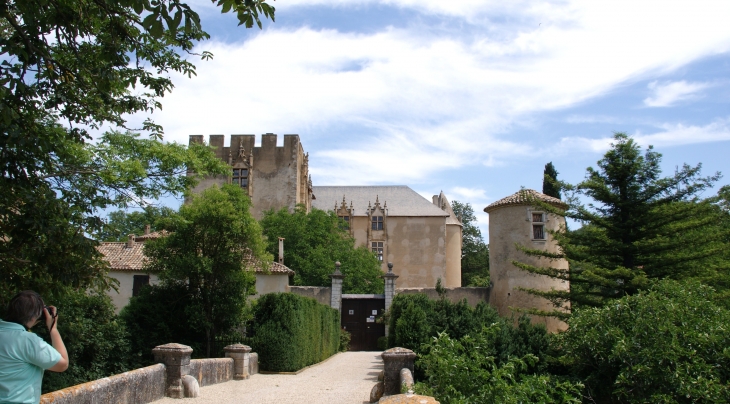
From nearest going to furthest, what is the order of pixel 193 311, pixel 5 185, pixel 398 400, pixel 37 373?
pixel 37 373, pixel 398 400, pixel 5 185, pixel 193 311

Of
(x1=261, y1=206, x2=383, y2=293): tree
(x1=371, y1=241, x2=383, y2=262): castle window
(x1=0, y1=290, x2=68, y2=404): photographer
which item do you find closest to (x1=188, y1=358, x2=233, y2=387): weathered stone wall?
(x1=0, y1=290, x2=68, y2=404): photographer

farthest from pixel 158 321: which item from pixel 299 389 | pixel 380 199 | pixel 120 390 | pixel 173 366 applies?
pixel 380 199

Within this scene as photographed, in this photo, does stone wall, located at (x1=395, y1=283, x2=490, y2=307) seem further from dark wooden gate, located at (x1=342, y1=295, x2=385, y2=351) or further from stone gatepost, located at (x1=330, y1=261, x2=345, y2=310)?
stone gatepost, located at (x1=330, y1=261, x2=345, y2=310)

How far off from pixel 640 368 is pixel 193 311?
1196 cm

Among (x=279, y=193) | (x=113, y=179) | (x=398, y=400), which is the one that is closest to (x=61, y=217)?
(x=113, y=179)

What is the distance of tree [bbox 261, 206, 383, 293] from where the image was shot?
3556cm

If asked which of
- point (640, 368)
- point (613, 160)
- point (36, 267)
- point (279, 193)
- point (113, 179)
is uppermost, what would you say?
point (279, 193)

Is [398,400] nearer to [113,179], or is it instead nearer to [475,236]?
[113,179]

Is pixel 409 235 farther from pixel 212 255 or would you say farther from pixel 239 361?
pixel 239 361

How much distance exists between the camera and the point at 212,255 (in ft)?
59.2

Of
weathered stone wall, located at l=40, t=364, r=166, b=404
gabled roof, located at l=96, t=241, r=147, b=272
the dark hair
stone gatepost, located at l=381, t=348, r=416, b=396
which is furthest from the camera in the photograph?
gabled roof, located at l=96, t=241, r=147, b=272

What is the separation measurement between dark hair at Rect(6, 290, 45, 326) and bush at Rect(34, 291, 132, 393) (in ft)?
29.4

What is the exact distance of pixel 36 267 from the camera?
8.46 m

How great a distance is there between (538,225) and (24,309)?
2346 centimetres
